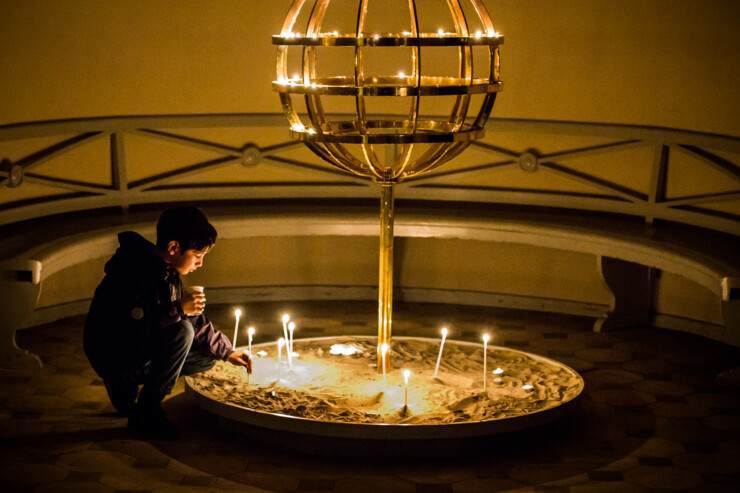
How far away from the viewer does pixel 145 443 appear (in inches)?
198

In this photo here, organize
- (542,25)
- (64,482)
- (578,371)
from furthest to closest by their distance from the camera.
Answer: (542,25) < (578,371) < (64,482)

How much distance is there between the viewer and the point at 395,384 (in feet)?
18.4

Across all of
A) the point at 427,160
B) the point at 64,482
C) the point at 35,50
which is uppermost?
the point at 35,50

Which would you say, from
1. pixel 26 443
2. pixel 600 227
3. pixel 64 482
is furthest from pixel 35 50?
pixel 600 227

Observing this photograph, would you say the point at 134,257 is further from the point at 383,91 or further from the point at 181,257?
the point at 383,91

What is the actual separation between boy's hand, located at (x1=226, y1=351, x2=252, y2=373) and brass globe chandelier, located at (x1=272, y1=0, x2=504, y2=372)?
710 millimetres

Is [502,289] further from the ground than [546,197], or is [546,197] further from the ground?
[546,197]

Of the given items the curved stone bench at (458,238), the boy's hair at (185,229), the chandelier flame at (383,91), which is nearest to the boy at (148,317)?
the boy's hair at (185,229)

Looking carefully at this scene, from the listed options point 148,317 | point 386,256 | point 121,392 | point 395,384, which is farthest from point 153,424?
point 386,256

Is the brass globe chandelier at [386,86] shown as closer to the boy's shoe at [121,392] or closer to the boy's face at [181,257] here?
the boy's face at [181,257]

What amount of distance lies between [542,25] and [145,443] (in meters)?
4.19

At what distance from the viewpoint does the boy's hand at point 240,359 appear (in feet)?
17.7

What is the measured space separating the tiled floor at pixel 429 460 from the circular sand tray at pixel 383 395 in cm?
10

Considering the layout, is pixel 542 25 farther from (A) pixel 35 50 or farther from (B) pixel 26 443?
(B) pixel 26 443
